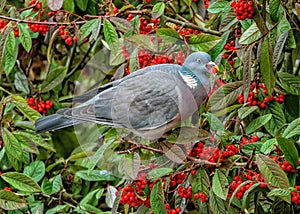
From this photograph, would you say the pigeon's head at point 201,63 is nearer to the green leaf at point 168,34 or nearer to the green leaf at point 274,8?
the green leaf at point 168,34

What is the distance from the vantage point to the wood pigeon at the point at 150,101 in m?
1.71

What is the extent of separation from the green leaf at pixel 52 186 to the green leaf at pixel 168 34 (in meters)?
0.73

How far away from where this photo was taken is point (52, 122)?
1.86 meters

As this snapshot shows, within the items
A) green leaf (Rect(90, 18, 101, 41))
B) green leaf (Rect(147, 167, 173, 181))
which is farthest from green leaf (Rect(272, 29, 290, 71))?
green leaf (Rect(90, 18, 101, 41))

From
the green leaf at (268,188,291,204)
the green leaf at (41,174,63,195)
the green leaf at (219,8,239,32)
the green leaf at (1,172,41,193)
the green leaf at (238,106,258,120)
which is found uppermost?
the green leaf at (219,8,239,32)

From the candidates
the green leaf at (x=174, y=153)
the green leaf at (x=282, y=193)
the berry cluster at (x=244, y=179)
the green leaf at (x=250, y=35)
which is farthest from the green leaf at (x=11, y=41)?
the green leaf at (x=282, y=193)

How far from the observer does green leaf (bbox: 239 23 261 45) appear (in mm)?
1721

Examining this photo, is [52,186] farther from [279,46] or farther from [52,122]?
[279,46]

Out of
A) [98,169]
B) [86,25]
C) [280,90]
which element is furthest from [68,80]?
[280,90]

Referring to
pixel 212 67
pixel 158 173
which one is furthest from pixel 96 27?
pixel 158 173

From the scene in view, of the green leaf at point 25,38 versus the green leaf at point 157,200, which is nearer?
the green leaf at point 157,200

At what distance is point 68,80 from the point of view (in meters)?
2.57

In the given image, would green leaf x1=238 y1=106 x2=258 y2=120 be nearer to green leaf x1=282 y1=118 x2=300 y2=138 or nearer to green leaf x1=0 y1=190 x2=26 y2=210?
green leaf x1=282 y1=118 x2=300 y2=138

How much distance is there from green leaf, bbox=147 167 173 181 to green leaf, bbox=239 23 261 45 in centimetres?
44
